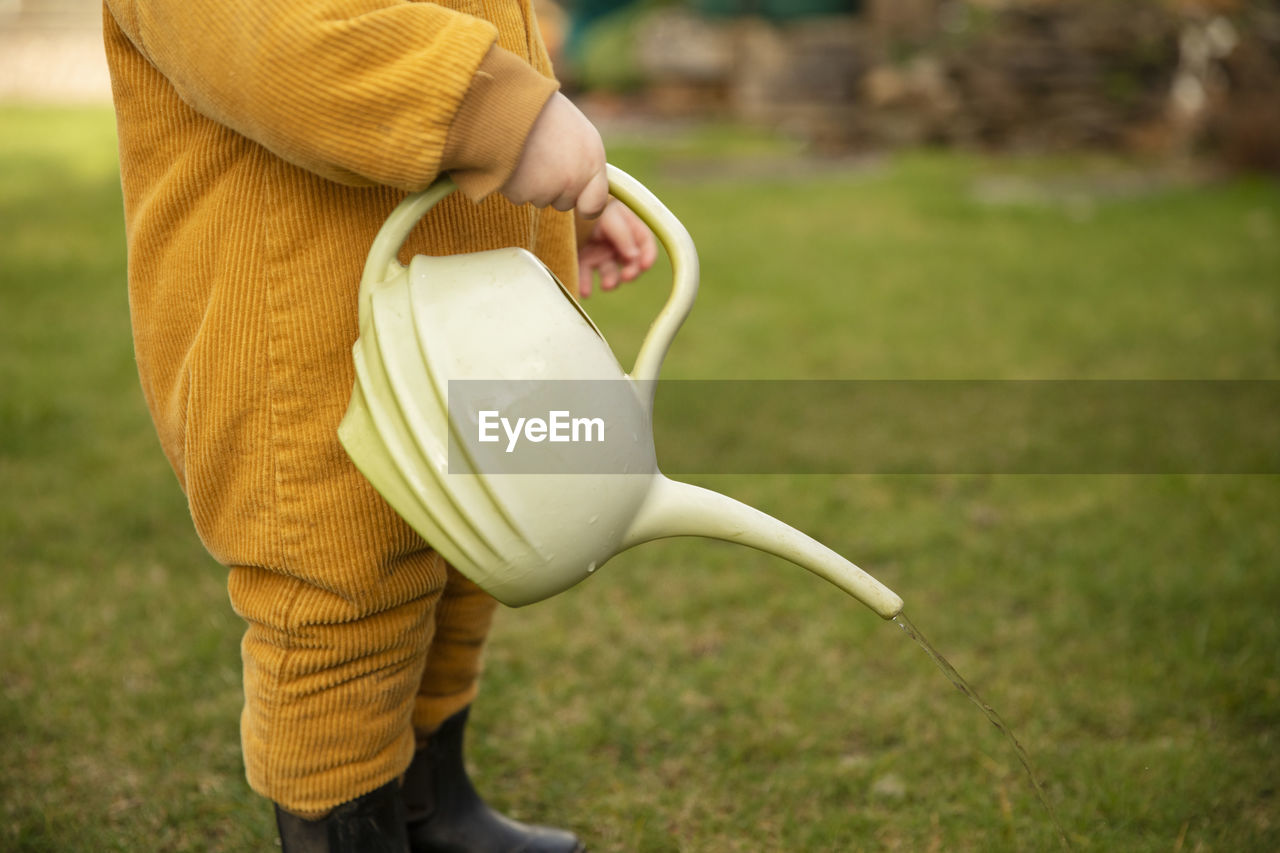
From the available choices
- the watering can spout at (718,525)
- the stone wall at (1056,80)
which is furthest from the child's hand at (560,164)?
the stone wall at (1056,80)

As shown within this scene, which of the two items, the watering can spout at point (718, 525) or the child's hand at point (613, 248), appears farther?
the child's hand at point (613, 248)

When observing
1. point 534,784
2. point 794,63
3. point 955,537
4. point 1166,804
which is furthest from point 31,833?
point 794,63

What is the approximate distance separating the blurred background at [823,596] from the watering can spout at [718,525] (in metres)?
0.62

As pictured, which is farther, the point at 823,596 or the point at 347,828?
the point at 823,596

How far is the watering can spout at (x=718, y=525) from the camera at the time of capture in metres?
1.00

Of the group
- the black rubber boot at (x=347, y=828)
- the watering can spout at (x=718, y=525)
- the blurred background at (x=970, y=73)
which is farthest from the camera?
the blurred background at (x=970, y=73)

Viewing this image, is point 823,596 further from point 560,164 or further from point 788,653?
point 560,164

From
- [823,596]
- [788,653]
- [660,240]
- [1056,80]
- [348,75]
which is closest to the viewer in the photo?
[348,75]

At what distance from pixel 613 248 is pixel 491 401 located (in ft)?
1.80

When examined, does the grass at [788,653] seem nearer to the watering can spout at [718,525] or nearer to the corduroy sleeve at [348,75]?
the watering can spout at [718,525]

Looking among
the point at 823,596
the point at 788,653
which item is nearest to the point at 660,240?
the point at 788,653

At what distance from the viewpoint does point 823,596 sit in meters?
2.16

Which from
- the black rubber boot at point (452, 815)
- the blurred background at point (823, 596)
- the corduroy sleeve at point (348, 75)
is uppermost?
the corduroy sleeve at point (348, 75)

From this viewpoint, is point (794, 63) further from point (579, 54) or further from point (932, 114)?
point (579, 54)
